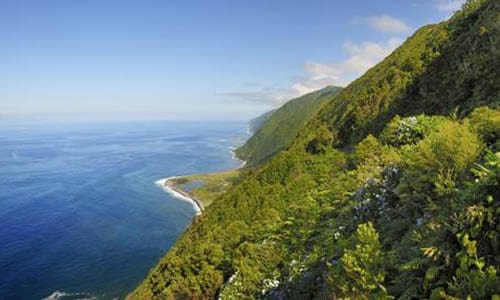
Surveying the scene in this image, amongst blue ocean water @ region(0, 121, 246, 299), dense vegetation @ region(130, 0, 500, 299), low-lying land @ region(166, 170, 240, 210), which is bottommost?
blue ocean water @ region(0, 121, 246, 299)

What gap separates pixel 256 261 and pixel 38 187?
466 ft

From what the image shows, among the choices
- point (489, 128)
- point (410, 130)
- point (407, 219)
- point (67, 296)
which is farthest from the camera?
point (67, 296)

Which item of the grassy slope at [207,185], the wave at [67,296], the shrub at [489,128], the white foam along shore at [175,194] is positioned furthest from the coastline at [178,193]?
the shrub at [489,128]

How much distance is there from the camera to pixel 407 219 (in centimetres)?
1065

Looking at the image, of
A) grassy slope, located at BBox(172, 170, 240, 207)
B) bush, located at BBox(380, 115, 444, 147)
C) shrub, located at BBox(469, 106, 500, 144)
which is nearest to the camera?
Result: shrub, located at BBox(469, 106, 500, 144)

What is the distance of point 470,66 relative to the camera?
3362cm

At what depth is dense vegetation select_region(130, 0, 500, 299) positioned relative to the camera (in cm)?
752

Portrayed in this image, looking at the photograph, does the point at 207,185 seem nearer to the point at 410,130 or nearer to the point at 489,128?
the point at 410,130

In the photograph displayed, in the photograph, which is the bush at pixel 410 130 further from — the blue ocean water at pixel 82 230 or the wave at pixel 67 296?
the wave at pixel 67 296

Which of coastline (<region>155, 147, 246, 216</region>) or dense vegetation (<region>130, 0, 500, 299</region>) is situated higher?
dense vegetation (<region>130, 0, 500, 299</region>)

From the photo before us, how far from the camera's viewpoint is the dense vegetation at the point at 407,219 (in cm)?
752

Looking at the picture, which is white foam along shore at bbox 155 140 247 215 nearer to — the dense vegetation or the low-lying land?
the low-lying land

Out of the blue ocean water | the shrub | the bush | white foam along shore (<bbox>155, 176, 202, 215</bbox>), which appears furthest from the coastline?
the shrub

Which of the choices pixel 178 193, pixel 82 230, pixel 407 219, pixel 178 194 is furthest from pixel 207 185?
pixel 407 219
